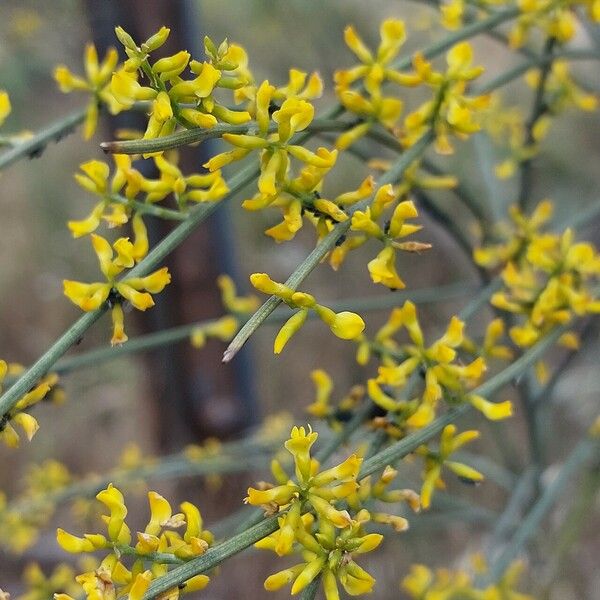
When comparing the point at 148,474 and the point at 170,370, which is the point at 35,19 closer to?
the point at 170,370

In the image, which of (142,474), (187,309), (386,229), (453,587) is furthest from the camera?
(187,309)

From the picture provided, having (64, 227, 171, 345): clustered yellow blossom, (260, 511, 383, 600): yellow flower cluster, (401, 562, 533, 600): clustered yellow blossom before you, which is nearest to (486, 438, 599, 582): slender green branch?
(401, 562, 533, 600): clustered yellow blossom

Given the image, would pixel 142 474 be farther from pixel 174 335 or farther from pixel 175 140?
pixel 175 140

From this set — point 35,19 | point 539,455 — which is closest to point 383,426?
point 539,455

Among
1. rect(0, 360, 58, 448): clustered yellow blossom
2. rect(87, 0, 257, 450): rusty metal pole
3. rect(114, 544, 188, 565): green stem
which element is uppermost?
rect(87, 0, 257, 450): rusty metal pole

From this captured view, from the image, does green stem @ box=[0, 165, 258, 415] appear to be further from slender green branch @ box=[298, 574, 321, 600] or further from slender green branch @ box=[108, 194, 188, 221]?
slender green branch @ box=[298, 574, 321, 600]

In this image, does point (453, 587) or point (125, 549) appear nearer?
point (125, 549)

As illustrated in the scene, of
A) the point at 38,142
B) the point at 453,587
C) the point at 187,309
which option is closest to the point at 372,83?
the point at 38,142
